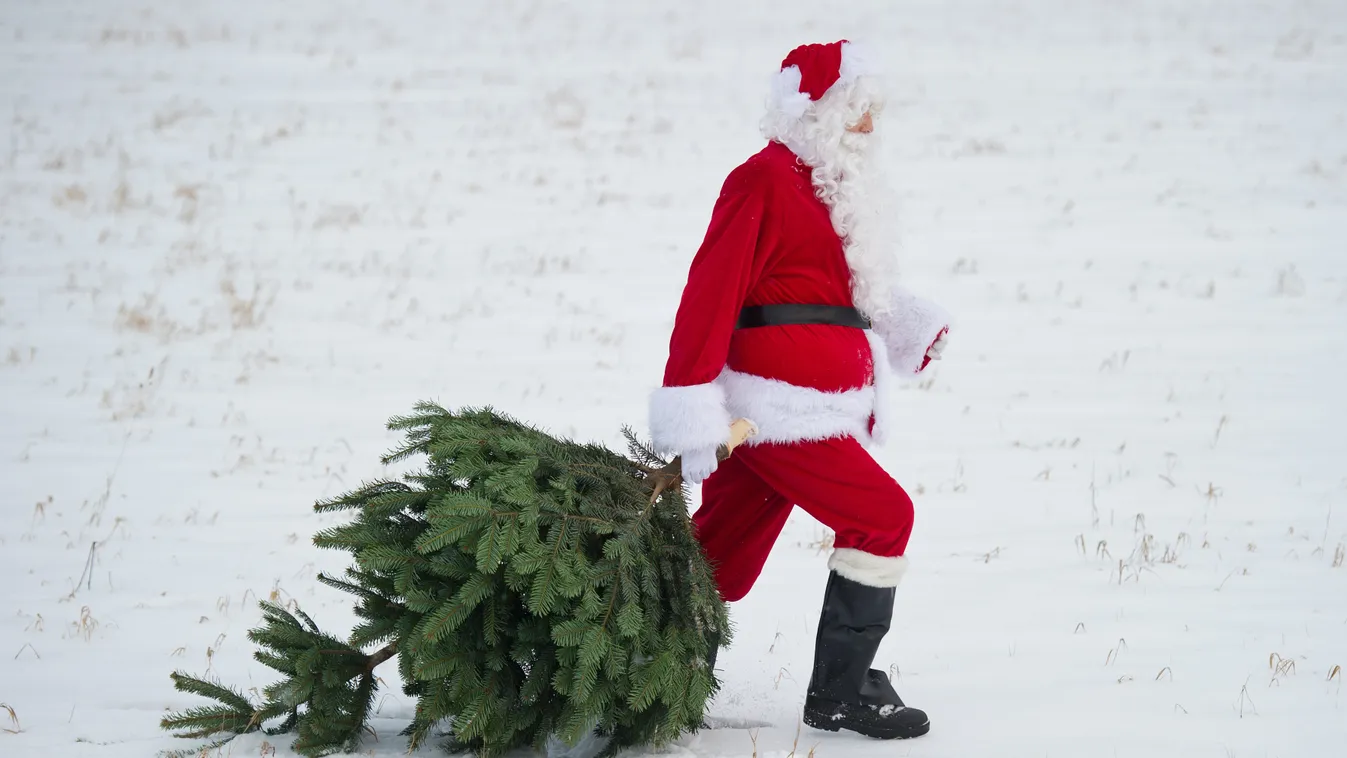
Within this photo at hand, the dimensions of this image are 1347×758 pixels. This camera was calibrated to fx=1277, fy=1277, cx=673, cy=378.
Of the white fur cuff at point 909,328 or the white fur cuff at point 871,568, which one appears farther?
the white fur cuff at point 909,328

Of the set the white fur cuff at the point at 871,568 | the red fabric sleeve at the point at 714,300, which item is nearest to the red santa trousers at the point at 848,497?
the white fur cuff at the point at 871,568

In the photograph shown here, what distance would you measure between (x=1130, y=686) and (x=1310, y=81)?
51.6 feet

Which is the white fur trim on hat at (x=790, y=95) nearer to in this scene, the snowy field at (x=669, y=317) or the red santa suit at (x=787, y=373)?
the red santa suit at (x=787, y=373)

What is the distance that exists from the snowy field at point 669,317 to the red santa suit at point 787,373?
82 cm

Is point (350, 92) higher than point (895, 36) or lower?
lower

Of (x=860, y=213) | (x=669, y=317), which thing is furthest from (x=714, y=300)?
(x=669, y=317)

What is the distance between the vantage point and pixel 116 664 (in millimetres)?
4965

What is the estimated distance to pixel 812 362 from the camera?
411cm

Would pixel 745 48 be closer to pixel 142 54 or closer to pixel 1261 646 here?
pixel 142 54

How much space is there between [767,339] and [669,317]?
728 centimetres

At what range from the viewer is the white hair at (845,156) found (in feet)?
13.7

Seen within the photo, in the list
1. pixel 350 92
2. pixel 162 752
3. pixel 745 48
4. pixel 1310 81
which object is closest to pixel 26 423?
pixel 162 752

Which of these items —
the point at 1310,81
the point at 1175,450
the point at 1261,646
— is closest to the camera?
the point at 1261,646

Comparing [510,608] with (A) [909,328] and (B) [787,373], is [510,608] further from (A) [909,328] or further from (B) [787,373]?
(A) [909,328]
